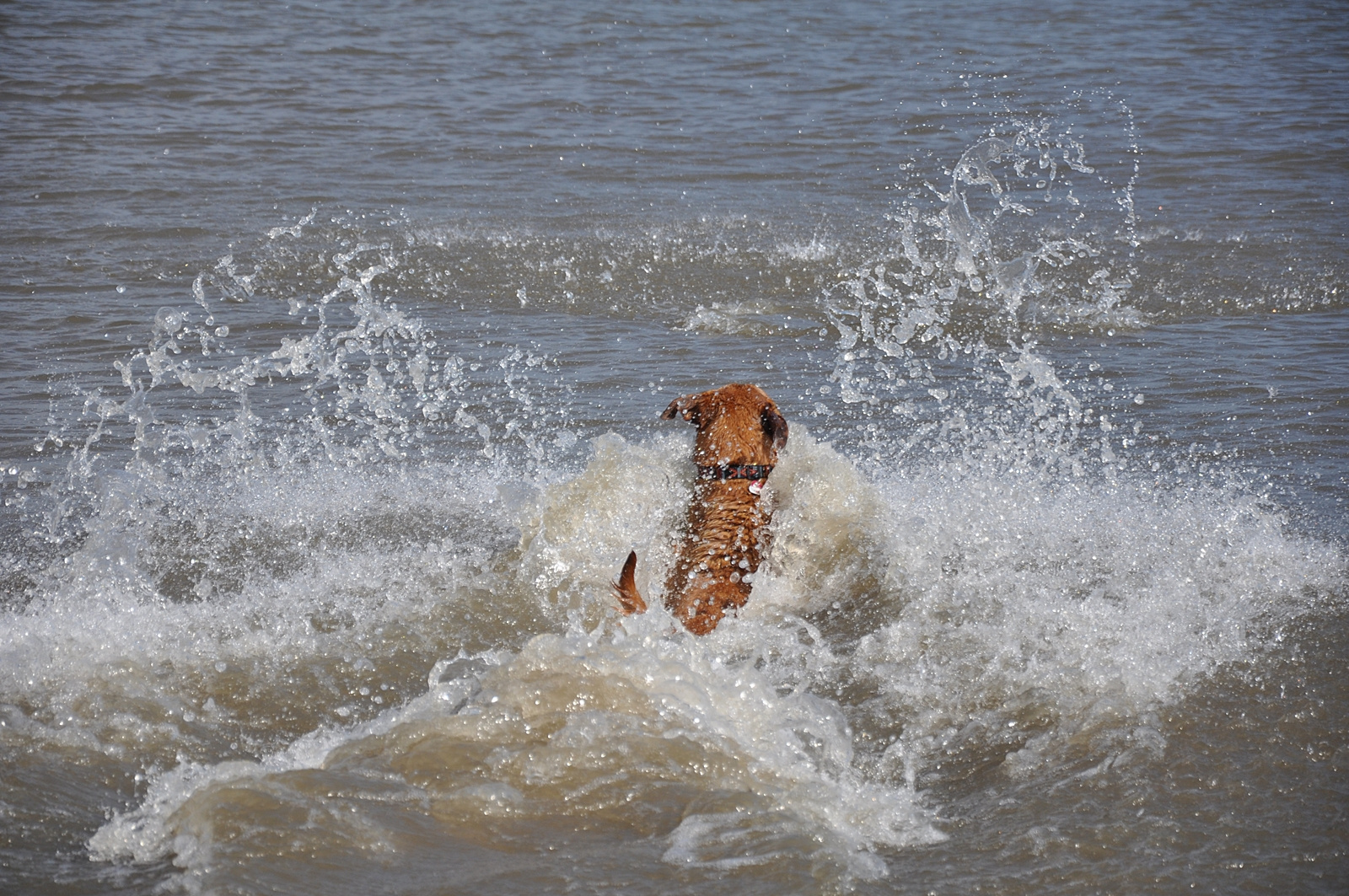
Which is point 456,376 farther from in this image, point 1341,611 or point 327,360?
point 1341,611

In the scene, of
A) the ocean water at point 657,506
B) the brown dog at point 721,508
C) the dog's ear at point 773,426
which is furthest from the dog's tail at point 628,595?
the dog's ear at point 773,426

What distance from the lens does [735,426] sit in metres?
5.38

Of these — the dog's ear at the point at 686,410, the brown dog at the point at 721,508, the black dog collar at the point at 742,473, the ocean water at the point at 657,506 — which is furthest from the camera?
the dog's ear at the point at 686,410


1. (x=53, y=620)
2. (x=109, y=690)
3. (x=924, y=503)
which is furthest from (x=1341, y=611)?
(x=53, y=620)

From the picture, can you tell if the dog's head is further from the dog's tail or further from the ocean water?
the dog's tail

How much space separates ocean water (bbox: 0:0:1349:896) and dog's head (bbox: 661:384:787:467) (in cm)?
21

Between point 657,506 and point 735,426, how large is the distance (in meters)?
0.50

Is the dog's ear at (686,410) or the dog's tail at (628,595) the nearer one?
the dog's tail at (628,595)

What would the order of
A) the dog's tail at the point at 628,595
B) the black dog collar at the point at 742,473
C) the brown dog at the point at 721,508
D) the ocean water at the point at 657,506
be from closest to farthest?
the ocean water at the point at 657,506
the dog's tail at the point at 628,595
the brown dog at the point at 721,508
the black dog collar at the point at 742,473

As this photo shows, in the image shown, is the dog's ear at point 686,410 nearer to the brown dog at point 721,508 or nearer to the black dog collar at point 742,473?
the brown dog at point 721,508

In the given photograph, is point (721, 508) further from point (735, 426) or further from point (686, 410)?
point (686, 410)

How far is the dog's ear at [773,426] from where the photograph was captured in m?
5.29

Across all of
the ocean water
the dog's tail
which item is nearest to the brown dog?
the dog's tail

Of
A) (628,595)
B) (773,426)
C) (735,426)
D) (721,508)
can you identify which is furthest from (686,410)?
(628,595)
